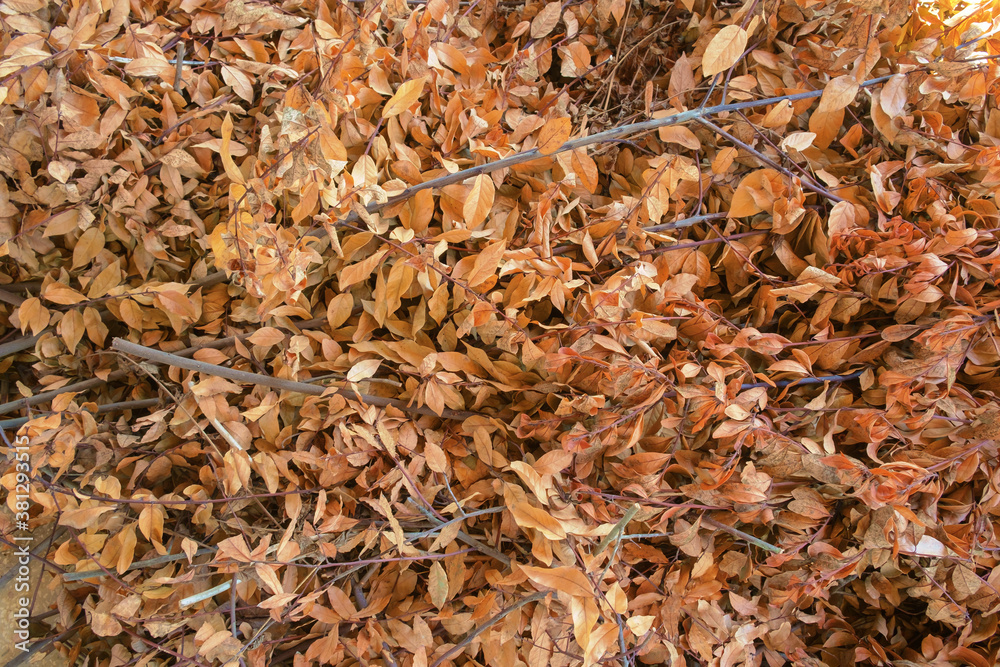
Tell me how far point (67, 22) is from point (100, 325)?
427mm

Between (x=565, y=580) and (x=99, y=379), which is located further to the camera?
(x=99, y=379)

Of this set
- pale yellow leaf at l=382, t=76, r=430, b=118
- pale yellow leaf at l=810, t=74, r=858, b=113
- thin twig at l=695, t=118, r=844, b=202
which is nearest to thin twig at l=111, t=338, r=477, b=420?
pale yellow leaf at l=382, t=76, r=430, b=118

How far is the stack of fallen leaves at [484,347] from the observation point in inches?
30.4

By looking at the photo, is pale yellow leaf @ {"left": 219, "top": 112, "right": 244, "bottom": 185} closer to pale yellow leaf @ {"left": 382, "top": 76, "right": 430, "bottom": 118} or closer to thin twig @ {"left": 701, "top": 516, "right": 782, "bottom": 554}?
pale yellow leaf @ {"left": 382, "top": 76, "right": 430, "bottom": 118}

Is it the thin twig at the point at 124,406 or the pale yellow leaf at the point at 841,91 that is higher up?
the pale yellow leaf at the point at 841,91

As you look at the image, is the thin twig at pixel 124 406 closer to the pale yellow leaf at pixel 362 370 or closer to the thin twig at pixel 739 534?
the pale yellow leaf at pixel 362 370

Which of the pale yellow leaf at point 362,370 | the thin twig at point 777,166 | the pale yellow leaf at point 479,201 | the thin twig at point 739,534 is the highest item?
the thin twig at point 777,166

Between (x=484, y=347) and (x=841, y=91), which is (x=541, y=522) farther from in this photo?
(x=841, y=91)

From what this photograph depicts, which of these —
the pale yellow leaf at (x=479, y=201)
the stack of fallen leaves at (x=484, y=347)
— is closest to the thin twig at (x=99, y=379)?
the stack of fallen leaves at (x=484, y=347)

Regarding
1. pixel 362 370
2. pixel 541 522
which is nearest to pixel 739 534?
pixel 541 522

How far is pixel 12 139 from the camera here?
0.83 meters

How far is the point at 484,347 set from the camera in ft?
2.88

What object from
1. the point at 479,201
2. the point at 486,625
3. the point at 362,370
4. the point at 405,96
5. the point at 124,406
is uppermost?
the point at 405,96

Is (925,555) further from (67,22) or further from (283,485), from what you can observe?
(67,22)
